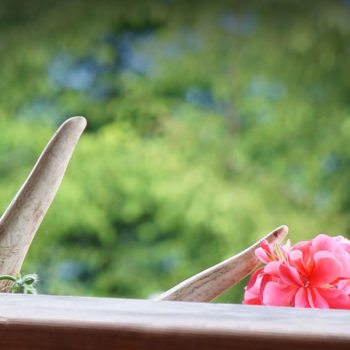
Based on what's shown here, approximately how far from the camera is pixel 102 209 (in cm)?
512

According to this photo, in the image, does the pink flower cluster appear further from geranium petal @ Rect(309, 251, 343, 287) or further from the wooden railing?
the wooden railing

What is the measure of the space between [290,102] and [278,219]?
86 centimetres

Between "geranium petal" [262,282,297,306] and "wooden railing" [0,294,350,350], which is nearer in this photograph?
"wooden railing" [0,294,350,350]

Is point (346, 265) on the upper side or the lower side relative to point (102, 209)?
lower

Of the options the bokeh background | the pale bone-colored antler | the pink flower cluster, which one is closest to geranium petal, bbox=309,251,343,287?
the pink flower cluster

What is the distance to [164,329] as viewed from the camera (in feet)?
0.89

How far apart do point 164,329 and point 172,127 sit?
5020 mm

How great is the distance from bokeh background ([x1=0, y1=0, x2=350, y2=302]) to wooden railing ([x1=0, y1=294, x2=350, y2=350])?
181 inches

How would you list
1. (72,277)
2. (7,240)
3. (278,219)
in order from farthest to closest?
(72,277), (278,219), (7,240)

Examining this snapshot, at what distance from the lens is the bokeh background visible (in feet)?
16.5

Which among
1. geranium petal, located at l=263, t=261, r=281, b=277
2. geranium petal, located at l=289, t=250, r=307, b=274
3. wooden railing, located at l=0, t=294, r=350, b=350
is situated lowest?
wooden railing, located at l=0, t=294, r=350, b=350

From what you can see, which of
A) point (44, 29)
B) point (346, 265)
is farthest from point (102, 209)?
point (346, 265)

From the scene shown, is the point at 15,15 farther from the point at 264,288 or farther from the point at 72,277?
the point at 264,288

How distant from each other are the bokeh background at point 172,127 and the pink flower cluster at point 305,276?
4.34 m
